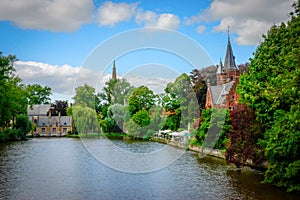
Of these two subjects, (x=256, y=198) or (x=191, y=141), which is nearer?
(x=256, y=198)

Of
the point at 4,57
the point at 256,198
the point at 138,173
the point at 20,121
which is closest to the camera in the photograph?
the point at 256,198

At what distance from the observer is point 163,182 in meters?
15.6

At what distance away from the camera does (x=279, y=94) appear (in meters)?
13.5

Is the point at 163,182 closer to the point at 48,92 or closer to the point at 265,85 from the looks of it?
the point at 265,85

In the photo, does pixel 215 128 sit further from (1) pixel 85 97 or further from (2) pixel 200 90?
(1) pixel 85 97

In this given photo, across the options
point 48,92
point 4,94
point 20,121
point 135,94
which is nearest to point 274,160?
point 135,94

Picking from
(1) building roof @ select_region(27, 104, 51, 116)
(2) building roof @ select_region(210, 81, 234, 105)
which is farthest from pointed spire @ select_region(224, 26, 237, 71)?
(1) building roof @ select_region(27, 104, 51, 116)

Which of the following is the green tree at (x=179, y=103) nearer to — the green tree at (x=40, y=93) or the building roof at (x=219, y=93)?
the building roof at (x=219, y=93)

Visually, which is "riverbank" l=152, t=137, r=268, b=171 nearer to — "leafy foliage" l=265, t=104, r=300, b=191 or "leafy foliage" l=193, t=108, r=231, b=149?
"leafy foliage" l=193, t=108, r=231, b=149

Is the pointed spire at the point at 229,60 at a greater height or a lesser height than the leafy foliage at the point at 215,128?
greater

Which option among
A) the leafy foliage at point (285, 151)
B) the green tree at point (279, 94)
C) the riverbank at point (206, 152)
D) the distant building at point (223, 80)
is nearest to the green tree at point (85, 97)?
the riverbank at point (206, 152)

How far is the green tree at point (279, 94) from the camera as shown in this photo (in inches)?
490

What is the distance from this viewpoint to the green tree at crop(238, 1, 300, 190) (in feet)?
40.8

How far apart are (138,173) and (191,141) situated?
1428 centimetres
